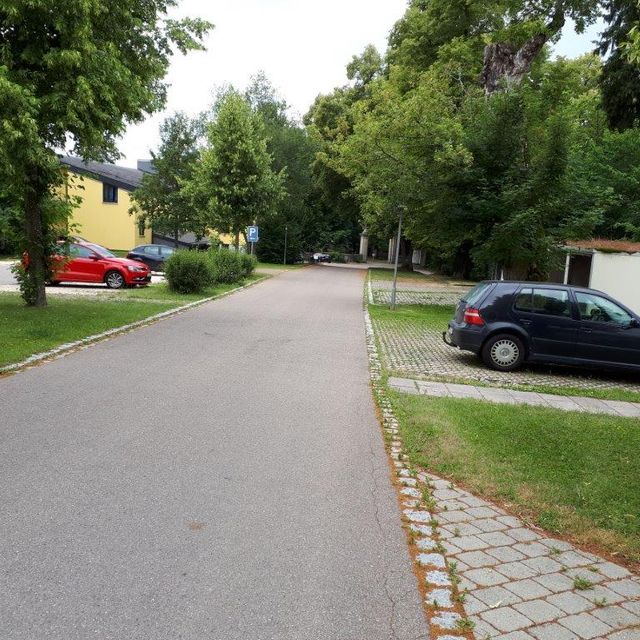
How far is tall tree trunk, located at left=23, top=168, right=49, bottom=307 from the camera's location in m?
13.5

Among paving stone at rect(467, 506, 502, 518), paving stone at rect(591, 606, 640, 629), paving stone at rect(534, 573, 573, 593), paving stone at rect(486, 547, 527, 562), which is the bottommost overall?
paving stone at rect(467, 506, 502, 518)

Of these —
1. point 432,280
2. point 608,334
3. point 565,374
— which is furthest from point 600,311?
point 432,280

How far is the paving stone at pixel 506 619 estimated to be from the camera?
315 centimetres

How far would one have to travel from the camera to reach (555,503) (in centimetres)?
473

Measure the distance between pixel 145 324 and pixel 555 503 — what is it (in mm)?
10441

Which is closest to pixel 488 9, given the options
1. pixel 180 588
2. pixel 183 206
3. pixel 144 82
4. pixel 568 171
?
pixel 568 171

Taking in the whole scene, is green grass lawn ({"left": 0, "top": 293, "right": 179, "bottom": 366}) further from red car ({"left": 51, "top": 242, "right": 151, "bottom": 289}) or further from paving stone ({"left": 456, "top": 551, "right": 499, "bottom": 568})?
paving stone ({"left": 456, "top": 551, "right": 499, "bottom": 568})

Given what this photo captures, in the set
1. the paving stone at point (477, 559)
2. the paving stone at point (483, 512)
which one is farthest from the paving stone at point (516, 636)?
the paving stone at point (483, 512)

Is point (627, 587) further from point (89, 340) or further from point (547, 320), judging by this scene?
point (89, 340)

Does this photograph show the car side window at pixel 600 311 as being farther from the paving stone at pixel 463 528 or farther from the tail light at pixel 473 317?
the paving stone at pixel 463 528

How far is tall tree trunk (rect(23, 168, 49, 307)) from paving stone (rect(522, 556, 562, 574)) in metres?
12.7

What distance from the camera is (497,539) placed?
13.7 ft

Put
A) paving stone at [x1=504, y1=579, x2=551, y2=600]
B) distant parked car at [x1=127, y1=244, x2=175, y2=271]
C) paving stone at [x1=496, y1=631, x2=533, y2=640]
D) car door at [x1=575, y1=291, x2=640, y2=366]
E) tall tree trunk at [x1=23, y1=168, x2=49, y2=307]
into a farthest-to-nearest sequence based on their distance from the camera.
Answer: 1. distant parked car at [x1=127, y1=244, x2=175, y2=271]
2. tall tree trunk at [x1=23, y1=168, x2=49, y2=307]
3. car door at [x1=575, y1=291, x2=640, y2=366]
4. paving stone at [x1=504, y1=579, x2=551, y2=600]
5. paving stone at [x1=496, y1=631, x2=533, y2=640]

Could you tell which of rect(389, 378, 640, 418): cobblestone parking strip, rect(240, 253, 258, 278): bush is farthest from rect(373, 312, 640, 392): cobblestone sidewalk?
rect(240, 253, 258, 278): bush
